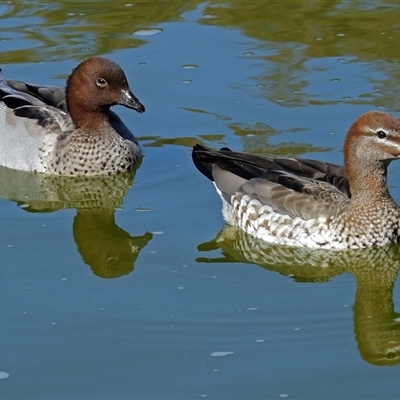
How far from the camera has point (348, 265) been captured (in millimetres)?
10320

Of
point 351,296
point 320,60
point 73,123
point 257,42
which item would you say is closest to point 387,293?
point 351,296

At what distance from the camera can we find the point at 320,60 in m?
15.3

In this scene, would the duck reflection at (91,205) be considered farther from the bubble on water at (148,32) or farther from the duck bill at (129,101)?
the bubble on water at (148,32)

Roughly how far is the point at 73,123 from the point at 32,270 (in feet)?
10.1

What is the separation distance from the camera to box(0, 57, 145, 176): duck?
41.1 feet

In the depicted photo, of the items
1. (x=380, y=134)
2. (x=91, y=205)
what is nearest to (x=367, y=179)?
(x=380, y=134)

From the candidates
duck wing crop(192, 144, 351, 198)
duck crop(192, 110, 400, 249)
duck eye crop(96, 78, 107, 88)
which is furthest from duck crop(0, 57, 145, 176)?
duck crop(192, 110, 400, 249)

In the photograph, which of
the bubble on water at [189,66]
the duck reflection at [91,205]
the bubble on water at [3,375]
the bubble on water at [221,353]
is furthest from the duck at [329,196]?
the bubble on water at [189,66]

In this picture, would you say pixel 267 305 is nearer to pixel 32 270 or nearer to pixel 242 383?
pixel 242 383

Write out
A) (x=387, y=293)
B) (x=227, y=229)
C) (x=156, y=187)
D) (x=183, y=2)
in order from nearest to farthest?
(x=387, y=293) → (x=227, y=229) → (x=156, y=187) → (x=183, y=2)

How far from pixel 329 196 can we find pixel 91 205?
2.70m

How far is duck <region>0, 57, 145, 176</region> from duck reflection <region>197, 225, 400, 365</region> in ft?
6.98

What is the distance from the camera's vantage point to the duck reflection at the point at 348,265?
30.7 feet

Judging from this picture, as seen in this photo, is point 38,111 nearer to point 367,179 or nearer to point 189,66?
point 189,66
